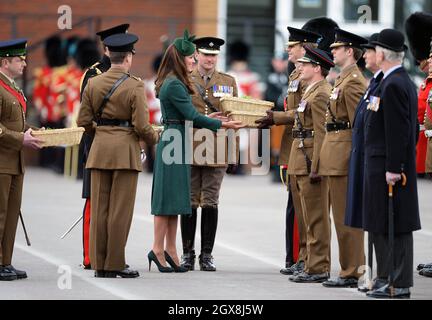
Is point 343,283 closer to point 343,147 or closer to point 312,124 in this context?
point 343,147

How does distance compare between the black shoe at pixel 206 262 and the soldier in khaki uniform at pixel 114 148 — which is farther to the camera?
the black shoe at pixel 206 262

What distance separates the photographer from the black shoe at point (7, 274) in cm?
1143

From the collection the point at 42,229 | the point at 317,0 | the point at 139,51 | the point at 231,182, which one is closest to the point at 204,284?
the point at 42,229

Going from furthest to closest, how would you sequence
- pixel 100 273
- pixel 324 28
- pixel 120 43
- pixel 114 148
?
pixel 324 28, pixel 100 273, pixel 120 43, pixel 114 148

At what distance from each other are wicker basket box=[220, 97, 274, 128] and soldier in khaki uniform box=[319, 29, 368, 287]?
41.0 inches

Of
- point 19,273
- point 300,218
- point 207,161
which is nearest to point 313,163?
point 300,218

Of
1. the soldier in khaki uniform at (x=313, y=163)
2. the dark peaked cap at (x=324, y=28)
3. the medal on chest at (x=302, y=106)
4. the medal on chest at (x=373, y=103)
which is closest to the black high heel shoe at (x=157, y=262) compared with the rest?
the soldier in khaki uniform at (x=313, y=163)

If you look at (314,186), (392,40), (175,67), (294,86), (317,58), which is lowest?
(314,186)

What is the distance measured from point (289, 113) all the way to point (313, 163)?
2.38 ft

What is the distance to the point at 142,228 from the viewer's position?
16.0 m

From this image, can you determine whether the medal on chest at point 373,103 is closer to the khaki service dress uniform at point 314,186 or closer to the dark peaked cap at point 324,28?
the khaki service dress uniform at point 314,186

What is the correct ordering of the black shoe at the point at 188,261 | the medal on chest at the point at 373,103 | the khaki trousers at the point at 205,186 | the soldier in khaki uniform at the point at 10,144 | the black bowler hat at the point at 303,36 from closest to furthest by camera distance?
the medal on chest at the point at 373,103, the soldier in khaki uniform at the point at 10,144, the black bowler hat at the point at 303,36, the black shoe at the point at 188,261, the khaki trousers at the point at 205,186

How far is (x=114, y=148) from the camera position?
453 inches

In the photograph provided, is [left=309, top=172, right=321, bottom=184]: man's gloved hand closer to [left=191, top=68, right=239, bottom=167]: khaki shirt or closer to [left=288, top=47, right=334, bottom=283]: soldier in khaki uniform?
[left=288, top=47, right=334, bottom=283]: soldier in khaki uniform
